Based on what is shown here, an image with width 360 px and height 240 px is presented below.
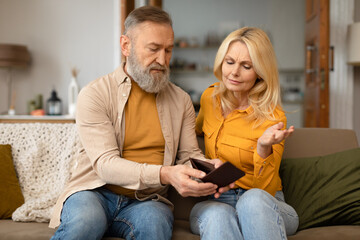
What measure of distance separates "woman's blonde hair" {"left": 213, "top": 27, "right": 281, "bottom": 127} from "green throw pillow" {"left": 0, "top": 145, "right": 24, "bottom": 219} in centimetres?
111

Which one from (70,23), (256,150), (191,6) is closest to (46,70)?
(70,23)

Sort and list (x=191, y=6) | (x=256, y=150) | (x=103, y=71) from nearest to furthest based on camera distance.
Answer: (x=256, y=150) < (x=103, y=71) < (x=191, y=6)

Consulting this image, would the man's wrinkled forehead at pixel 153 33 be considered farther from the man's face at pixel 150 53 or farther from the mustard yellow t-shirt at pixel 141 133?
the mustard yellow t-shirt at pixel 141 133

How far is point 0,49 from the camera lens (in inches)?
164

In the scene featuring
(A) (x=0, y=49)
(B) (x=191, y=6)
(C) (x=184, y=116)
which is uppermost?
(B) (x=191, y=6)

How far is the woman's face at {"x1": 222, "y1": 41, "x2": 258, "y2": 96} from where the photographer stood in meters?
1.80

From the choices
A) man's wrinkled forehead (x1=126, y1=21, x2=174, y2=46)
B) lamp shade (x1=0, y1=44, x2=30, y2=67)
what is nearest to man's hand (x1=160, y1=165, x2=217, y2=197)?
man's wrinkled forehead (x1=126, y1=21, x2=174, y2=46)

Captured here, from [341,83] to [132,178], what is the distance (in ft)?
10.8

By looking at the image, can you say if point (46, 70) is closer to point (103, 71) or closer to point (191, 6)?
point (103, 71)

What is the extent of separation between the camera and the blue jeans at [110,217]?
4.79ft

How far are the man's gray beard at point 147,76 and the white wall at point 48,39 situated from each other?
3.03m

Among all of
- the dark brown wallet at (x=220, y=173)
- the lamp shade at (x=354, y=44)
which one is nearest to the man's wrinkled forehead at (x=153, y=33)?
the dark brown wallet at (x=220, y=173)

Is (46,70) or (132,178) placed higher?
(46,70)

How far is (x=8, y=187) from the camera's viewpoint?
6.47 feet
